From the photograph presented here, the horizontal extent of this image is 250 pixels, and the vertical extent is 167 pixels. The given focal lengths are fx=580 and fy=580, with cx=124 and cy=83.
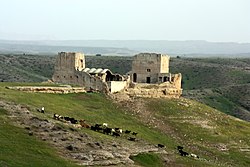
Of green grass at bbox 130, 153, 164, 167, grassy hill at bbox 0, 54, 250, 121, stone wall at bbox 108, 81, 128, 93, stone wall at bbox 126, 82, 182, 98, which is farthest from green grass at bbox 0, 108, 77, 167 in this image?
grassy hill at bbox 0, 54, 250, 121

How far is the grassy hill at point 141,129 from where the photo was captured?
34438 millimetres

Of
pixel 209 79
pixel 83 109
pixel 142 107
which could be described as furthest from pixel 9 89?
pixel 209 79

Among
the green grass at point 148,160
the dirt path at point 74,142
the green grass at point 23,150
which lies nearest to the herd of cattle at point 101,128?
the dirt path at point 74,142

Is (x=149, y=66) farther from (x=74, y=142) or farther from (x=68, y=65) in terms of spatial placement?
(x=74, y=142)

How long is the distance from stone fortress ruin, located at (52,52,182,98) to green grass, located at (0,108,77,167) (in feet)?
71.4

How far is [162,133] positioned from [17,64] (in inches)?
5050

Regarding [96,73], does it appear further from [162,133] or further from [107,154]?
[107,154]

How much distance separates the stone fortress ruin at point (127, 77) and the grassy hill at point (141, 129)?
2.37 meters

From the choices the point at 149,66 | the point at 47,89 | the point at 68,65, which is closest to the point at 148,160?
the point at 47,89

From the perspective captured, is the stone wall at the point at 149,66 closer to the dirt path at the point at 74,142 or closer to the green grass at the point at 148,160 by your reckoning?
the dirt path at the point at 74,142

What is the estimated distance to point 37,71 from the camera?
16875 cm

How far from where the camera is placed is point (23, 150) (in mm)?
32938

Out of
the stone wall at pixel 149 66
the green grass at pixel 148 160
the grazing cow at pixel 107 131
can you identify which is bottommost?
the green grass at pixel 148 160

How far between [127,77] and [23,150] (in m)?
30.7
